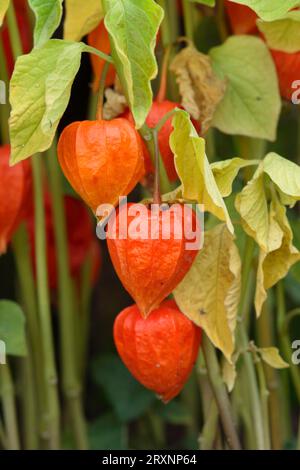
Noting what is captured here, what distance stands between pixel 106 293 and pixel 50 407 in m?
0.39

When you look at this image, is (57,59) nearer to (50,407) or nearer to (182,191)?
(182,191)

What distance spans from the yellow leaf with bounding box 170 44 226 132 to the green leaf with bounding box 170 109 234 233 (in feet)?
0.45

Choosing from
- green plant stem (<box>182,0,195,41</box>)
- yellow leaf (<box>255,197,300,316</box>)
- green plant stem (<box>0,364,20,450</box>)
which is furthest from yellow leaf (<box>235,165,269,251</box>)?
green plant stem (<box>0,364,20,450</box>)

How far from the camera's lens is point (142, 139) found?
577 mm

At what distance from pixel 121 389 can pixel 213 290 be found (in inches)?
15.9

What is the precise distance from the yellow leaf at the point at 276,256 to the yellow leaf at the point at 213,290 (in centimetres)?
2

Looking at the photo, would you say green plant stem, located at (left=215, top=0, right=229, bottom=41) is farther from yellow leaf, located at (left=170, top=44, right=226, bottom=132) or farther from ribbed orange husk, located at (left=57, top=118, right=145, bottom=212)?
ribbed orange husk, located at (left=57, top=118, right=145, bottom=212)

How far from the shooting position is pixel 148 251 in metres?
0.53

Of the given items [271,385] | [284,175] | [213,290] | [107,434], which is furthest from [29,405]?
[284,175]

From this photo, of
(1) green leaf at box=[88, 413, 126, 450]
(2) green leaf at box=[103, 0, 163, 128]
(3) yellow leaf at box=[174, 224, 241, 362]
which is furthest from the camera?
(1) green leaf at box=[88, 413, 126, 450]

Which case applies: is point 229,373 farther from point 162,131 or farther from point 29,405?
point 29,405

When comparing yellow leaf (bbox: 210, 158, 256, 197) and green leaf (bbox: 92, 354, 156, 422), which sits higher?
yellow leaf (bbox: 210, 158, 256, 197)

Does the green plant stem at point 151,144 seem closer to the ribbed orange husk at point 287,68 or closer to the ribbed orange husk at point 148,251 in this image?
the ribbed orange husk at point 148,251

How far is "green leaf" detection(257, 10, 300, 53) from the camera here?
0.63 meters
